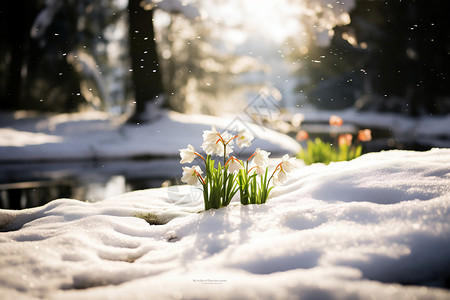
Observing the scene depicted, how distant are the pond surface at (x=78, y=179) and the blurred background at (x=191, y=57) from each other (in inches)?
2.0

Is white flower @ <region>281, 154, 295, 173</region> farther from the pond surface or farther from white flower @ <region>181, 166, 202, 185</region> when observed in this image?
the pond surface

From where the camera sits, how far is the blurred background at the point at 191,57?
6.79 m

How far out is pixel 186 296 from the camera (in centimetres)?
156

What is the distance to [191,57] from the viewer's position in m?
17.8

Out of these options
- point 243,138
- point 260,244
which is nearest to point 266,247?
point 260,244

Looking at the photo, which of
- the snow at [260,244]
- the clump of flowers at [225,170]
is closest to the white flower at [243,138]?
the clump of flowers at [225,170]

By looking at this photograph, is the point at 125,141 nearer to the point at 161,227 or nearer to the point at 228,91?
the point at 161,227

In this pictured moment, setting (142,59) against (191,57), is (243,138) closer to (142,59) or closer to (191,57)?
(142,59)

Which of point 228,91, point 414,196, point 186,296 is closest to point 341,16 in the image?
point 414,196

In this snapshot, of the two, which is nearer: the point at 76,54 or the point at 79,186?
the point at 79,186

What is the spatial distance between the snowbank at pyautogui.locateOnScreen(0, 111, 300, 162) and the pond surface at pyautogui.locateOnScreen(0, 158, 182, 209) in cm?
23

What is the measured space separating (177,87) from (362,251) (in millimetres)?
17407

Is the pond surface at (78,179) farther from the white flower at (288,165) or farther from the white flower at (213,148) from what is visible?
the white flower at (288,165)

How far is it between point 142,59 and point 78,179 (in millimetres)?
4536
